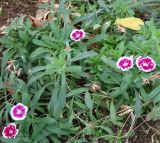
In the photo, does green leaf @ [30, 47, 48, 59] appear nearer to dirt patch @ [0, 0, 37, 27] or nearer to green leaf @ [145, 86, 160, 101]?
dirt patch @ [0, 0, 37, 27]

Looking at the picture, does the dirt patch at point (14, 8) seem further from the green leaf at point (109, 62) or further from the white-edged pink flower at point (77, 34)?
the green leaf at point (109, 62)

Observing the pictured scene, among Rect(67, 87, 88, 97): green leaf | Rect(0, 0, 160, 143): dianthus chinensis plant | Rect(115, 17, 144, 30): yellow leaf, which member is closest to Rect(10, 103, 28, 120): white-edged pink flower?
Rect(0, 0, 160, 143): dianthus chinensis plant

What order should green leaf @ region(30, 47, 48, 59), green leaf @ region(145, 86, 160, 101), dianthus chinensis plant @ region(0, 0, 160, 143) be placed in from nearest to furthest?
green leaf @ region(145, 86, 160, 101), dianthus chinensis plant @ region(0, 0, 160, 143), green leaf @ region(30, 47, 48, 59)

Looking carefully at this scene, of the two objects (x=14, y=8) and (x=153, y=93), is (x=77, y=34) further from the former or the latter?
(x=14, y=8)

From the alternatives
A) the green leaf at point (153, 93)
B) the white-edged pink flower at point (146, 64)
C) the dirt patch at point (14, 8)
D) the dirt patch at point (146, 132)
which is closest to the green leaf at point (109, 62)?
the white-edged pink flower at point (146, 64)

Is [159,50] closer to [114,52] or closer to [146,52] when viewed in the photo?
[146,52]

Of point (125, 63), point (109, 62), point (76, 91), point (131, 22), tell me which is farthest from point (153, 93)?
point (131, 22)
